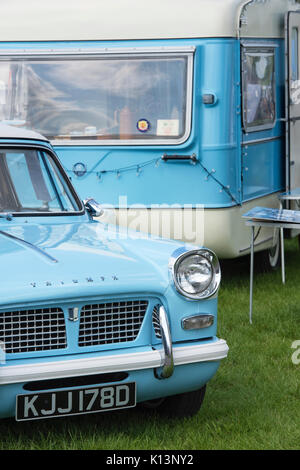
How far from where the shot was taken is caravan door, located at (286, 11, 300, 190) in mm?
8984

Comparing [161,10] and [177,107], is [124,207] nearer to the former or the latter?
[177,107]

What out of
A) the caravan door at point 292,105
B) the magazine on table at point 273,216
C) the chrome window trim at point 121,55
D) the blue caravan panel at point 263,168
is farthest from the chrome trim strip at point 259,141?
the magazine on table at point 273,216

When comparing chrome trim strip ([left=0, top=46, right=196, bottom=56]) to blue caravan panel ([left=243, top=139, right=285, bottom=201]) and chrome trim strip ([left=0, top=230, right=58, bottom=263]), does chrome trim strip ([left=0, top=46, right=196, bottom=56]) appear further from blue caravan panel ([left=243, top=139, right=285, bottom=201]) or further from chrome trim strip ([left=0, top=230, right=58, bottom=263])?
chrome trim strip ([left=0, top=230, right=58, bottom=263])

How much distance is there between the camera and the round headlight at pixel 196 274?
167 inches

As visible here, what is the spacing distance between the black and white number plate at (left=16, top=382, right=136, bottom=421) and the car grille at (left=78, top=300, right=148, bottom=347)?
0.72ft

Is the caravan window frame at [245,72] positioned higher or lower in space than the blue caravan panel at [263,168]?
higher

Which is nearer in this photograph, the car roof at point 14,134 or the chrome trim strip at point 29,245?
the chrome trim strip at point 29,245

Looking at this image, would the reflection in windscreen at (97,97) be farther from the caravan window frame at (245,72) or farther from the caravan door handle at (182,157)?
the caravan window frame at (245,72)

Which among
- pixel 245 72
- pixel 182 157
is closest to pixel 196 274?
pixel 182 157

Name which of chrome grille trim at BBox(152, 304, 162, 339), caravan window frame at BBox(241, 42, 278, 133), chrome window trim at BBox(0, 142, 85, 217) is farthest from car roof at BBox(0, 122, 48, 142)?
caravan window frame at BBox(241, 42, 278, 133)

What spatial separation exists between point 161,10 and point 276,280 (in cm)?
286

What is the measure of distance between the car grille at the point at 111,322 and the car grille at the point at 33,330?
11cm

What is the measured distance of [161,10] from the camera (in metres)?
7.75

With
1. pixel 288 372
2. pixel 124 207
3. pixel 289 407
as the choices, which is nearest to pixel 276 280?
pixel 124 207
